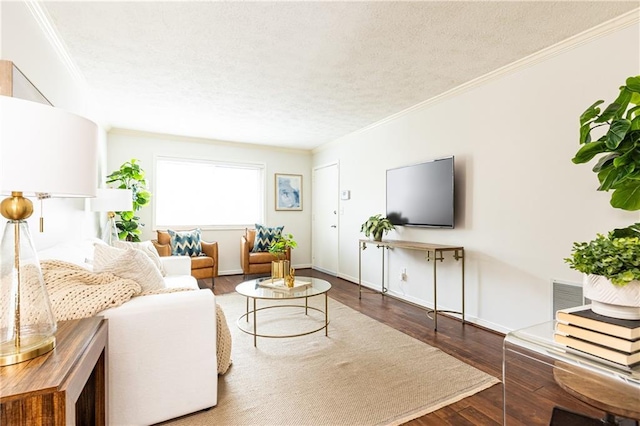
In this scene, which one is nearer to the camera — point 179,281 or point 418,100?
point 179,281

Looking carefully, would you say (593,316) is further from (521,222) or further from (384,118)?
(384,118)

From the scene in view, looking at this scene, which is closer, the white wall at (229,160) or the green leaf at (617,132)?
the green leaf at (617,132)

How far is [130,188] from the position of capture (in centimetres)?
428

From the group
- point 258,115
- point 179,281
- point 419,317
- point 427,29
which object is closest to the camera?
point 427,29

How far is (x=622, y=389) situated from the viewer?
0.99 m

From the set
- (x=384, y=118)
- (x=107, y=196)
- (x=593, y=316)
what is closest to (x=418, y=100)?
(x=384, y=118)

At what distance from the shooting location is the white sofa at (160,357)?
1511 millimetres

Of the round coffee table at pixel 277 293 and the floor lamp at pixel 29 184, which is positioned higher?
the floor lamp at pixel 29 184

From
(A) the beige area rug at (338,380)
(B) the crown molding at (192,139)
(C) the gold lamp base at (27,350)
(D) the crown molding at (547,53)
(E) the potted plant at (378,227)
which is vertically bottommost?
(A) the beige area rug at (338,380)

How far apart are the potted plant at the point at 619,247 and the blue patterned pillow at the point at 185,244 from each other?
4549mm

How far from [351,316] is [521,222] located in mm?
1811

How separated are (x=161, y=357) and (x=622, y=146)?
2393mm

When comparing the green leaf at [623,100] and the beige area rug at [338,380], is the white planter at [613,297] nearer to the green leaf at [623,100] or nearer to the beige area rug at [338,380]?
the green leaf at [623,100]

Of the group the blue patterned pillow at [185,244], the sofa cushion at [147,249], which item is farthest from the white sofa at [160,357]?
the blue patterned pillow at [185,244]
